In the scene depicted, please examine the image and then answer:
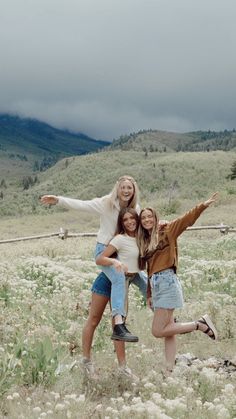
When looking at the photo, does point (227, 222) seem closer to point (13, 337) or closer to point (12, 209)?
point (13, 337)

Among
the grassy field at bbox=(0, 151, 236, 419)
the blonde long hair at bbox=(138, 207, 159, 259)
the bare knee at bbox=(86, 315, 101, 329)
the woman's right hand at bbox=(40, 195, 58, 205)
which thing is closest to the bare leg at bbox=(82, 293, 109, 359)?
the bare knee at bbox=(86, 315, 101, 329)

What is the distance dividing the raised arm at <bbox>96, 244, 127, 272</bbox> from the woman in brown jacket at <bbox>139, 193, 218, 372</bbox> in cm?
39

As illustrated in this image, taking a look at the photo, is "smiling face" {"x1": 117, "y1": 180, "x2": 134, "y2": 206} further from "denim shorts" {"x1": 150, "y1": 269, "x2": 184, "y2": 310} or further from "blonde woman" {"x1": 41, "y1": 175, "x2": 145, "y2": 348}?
"denim shorts" {"x1": 150, "y1": 269, "x2": 184, "y2": 310}

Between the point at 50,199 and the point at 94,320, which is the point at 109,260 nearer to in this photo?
the point at 94,320

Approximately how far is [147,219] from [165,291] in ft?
3.09

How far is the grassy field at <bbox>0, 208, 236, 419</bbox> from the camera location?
5.43 m

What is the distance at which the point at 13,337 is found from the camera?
8.05 meters

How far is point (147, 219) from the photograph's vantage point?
6992 millimetres

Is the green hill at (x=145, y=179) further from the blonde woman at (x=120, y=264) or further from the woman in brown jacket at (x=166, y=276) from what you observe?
the blonde woman at (x=120, y=264)

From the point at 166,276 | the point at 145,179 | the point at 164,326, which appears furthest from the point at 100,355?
the point at 145,179

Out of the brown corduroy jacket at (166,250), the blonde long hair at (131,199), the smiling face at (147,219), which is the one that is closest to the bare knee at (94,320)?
the brown corduroy jacket at (166,250)

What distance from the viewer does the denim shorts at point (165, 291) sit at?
7117mm

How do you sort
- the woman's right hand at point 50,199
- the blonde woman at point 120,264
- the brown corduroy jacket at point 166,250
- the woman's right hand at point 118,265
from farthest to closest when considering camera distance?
the woman's right hand at point 50,199 → the brown corduroy jacket at point 166,250 → the blonde woman at point 120,264 → the woman's right hand at point 118,265

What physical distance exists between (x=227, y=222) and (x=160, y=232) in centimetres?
2921
